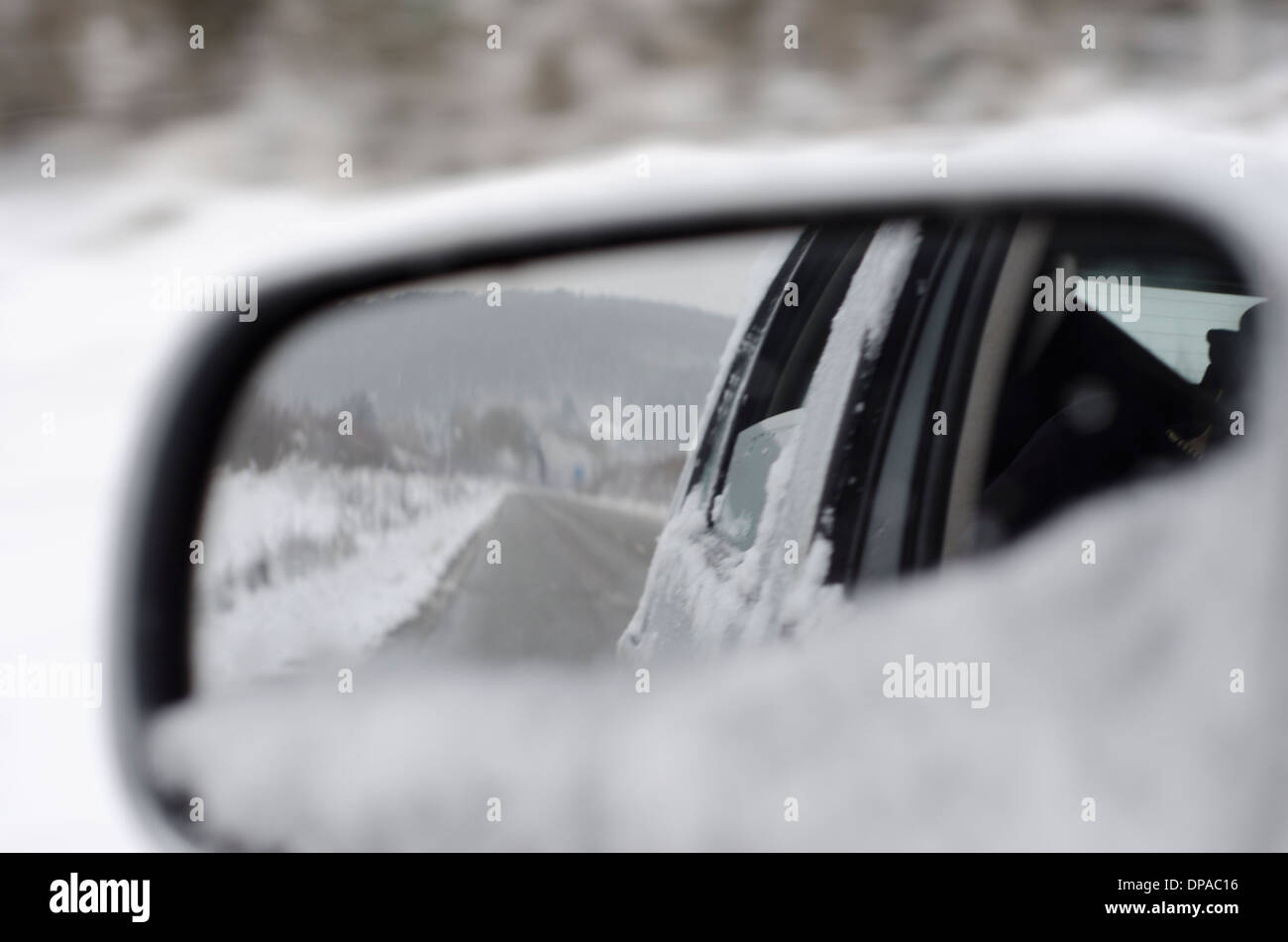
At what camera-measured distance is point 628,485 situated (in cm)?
159

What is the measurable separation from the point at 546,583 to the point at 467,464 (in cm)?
21

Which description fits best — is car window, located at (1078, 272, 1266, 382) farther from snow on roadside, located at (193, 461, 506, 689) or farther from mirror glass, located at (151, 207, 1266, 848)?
snow on roadside, located at (193, 461, 506, 689)

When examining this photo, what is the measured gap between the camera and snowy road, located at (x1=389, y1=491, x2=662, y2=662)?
1554 millimetres

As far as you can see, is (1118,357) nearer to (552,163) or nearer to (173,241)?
(552,163)

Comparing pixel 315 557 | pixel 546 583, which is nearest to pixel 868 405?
pixel 546 583

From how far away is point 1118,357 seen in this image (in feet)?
4.94

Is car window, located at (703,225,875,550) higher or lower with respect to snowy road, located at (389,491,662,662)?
higher

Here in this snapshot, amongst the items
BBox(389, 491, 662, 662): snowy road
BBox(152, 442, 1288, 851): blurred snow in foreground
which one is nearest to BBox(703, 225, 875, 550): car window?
BBox(389, 491, 662, 662): snowy road

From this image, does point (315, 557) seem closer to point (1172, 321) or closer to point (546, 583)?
point (546, 583)

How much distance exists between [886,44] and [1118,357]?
274 centimetres

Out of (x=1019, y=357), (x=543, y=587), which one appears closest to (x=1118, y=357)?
(x=1019, y=357)

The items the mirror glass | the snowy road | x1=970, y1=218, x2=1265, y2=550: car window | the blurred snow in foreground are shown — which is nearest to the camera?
the blurred snow in foreground

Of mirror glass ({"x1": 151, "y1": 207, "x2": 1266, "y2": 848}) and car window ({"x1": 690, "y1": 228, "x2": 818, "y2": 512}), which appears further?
car window ({"x1": 690, "y1": 228, "x2": 818, "y2": 512})

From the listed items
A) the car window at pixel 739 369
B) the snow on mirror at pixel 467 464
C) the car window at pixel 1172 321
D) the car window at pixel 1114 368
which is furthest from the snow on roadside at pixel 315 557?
the car window at pixel 1172 321
